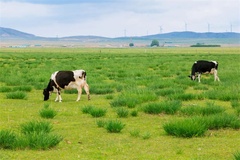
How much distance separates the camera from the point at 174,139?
10508 mm

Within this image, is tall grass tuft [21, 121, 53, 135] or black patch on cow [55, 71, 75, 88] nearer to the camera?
tall grass tuft [21, 121, 53, 135]

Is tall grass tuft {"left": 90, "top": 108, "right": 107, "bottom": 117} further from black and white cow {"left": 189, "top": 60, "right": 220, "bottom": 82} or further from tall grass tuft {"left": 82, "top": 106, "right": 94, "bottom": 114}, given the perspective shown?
black and white cow {"left": 189, "top": 60, "right": 220, "bottom": 82}

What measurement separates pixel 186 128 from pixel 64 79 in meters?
8.89

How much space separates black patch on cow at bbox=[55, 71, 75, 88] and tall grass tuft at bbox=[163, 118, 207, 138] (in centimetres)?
823

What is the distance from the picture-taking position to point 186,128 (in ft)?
34.9

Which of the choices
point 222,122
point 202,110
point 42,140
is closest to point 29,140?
point 42,140

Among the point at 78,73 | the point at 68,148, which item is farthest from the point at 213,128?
the point at 78,73

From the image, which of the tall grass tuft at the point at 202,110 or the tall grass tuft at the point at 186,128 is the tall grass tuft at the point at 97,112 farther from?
the tall grass tuft at the point at 186,128

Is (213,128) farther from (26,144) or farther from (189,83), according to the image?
(189,83)

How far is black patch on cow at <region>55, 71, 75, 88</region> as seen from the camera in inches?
727

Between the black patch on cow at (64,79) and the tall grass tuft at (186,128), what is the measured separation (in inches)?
324

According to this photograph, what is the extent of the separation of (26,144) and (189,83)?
53.3ft

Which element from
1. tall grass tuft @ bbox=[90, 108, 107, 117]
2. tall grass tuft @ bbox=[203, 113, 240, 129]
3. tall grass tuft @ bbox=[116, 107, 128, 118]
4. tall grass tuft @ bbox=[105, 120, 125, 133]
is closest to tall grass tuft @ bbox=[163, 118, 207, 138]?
tall grass tuft @ bbox=[203, 113, 240, 129]

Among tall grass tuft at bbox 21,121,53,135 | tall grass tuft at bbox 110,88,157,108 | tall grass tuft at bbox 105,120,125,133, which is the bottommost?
tall grass tuft at bbox 110,88,157,108
